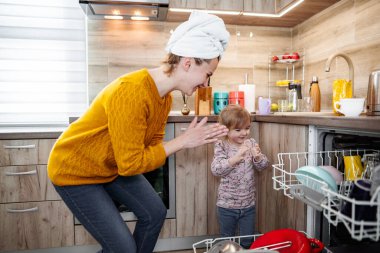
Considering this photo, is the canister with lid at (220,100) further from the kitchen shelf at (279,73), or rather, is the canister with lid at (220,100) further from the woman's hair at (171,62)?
the woman's hair at (171,62)

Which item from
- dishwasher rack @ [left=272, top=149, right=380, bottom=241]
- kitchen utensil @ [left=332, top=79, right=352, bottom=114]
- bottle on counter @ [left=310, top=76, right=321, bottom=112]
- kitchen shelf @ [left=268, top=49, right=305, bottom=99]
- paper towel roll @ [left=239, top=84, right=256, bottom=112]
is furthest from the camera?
kitchen shelf @ [left=268, top=49, right=305, bottom=99]

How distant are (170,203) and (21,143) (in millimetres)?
973

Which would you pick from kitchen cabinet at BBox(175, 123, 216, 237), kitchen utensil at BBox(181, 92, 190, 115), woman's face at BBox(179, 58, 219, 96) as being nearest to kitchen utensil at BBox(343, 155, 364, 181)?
woman's face at BBox(179, 58, 219, 96)

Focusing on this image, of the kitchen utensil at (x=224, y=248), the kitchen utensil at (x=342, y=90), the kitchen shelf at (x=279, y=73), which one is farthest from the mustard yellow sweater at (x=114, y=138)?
the kitchen shelf at (x=279, y=73)

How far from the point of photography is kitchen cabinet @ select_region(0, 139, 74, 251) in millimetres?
1905

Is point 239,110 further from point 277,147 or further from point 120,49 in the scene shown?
point 120,49

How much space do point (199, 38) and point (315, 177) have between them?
1.93ft

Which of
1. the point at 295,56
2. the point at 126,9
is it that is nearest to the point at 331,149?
the point at 295,56

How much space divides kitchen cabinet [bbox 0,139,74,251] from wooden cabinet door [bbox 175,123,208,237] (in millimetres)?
692

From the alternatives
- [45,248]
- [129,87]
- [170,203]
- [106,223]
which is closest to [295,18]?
[170,203]

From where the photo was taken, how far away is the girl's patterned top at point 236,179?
1704mm

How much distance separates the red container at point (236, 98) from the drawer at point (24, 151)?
1.26 metres

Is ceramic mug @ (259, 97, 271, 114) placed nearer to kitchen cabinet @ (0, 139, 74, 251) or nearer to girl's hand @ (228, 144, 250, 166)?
girl's hand @ (228, 144, 250, 166)

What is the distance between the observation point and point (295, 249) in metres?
1.05
